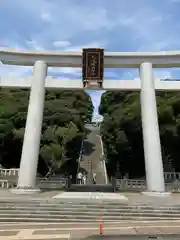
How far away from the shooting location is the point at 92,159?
3175 centimetres

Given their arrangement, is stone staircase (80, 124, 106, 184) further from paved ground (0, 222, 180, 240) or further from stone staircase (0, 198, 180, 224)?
paved ground (0, 222, 180, 240)

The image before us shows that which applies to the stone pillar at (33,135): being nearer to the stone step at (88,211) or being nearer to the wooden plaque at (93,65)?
the wooden plaque at (93,65)

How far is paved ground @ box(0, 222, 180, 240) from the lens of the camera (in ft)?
21.4

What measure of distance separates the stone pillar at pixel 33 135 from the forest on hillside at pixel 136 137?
35.9 ft

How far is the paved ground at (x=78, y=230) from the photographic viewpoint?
6.53 meters

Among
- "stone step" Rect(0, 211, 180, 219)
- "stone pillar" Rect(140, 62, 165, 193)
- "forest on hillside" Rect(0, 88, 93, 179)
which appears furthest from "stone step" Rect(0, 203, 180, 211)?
"forest on hillside" Rect(0, 88, 93, 179)

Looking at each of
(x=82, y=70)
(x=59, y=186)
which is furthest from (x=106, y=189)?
(x=82, y=70)

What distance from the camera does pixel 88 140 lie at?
41062 millimetres

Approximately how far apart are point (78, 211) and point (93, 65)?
8117mm

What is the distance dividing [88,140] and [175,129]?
21618 millimetres

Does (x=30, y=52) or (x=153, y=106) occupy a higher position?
(x=30, y=52)

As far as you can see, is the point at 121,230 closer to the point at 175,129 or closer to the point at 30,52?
the point at 30,52

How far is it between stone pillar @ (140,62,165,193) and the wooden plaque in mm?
2273

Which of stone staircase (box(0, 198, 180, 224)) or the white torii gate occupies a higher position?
the white torii gate
